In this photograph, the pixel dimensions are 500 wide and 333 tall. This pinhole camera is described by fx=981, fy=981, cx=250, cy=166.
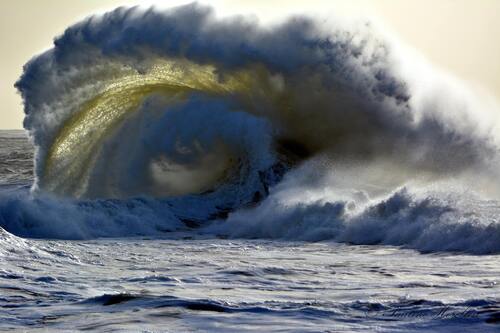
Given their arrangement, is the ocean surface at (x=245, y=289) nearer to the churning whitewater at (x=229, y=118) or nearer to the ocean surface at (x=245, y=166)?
the ocean surface at (x=245, y=166)

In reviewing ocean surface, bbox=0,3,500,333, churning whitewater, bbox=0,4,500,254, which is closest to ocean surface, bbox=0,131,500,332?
ocean surface, bbox=0,3,500,333

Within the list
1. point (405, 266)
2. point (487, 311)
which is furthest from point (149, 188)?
point (487, 311)

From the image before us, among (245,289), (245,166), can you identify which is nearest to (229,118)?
(245,166)

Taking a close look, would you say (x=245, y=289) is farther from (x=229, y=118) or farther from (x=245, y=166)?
(x=229, y=118)

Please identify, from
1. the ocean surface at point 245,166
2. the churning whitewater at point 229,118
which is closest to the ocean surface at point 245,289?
the ocean surface at point 245,166

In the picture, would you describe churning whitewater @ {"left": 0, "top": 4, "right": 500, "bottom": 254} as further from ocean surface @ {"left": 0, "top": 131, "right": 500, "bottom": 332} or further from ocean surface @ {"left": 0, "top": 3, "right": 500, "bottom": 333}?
ocean surface @ {"left": 0, "top": 131, "right": 500, "bottom": 332}

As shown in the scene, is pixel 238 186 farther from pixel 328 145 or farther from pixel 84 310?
pixel 84 310
